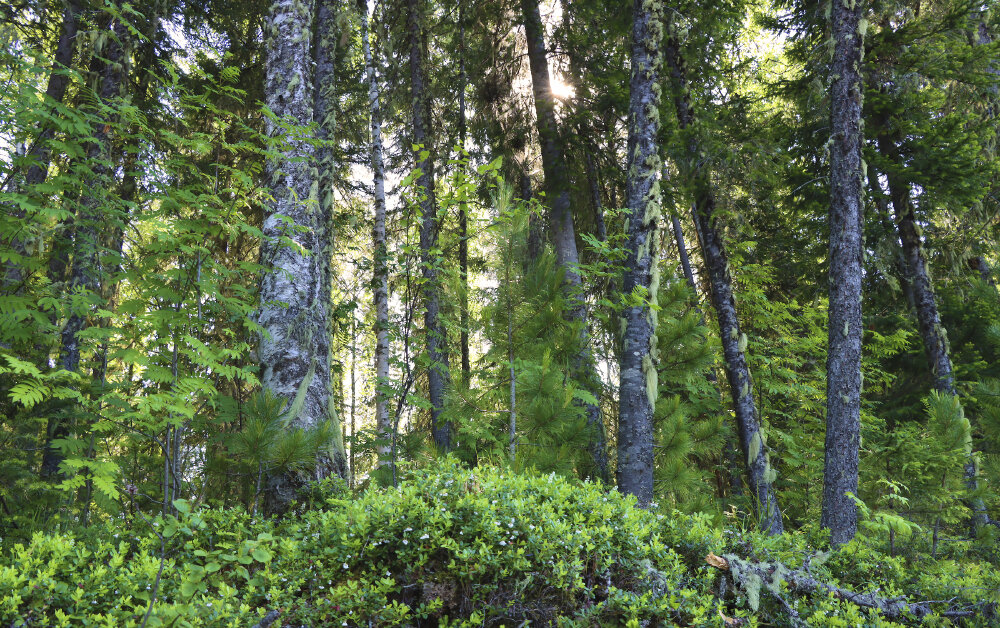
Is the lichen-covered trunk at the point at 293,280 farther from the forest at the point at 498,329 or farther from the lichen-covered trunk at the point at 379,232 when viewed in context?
the lichen-covered trunk at the point at 379,232

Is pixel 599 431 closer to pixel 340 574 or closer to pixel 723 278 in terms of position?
pixel 723 278

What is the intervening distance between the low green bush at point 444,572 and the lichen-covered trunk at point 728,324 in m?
4.36

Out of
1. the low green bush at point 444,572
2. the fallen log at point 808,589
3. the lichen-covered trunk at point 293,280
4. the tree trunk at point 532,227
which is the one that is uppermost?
the tree trunk at point 532,227

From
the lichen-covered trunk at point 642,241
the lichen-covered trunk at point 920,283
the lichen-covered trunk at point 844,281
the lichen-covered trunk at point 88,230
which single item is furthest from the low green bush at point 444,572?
the lichen-covered trunk at point 920,283

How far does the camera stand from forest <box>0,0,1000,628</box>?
2.86 metres

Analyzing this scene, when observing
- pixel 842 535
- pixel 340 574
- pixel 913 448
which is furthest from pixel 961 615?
pixel 340 574

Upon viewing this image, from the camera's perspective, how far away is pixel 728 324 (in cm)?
812

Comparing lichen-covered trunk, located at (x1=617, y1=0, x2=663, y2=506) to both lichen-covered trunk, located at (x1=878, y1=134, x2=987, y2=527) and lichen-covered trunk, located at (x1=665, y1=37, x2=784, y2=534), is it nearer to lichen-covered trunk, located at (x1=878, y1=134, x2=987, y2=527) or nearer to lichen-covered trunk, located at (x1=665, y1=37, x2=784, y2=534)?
lichen-covered trunk, located at (x1=665, y1=37, x2=784, y2=534)

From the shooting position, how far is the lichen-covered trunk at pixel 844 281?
5938 millimetres

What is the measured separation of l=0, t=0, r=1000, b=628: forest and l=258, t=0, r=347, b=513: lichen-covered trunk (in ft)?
0.12

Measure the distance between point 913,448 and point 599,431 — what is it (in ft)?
11.3

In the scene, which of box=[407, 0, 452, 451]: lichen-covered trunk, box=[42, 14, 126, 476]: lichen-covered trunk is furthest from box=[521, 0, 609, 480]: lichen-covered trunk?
box=[42, 14, 126, 476]: lichen-covered trunk

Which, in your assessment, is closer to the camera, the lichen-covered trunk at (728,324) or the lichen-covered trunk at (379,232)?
the lichen-covered trunk at (728,324)

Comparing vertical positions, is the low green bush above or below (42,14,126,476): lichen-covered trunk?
below
